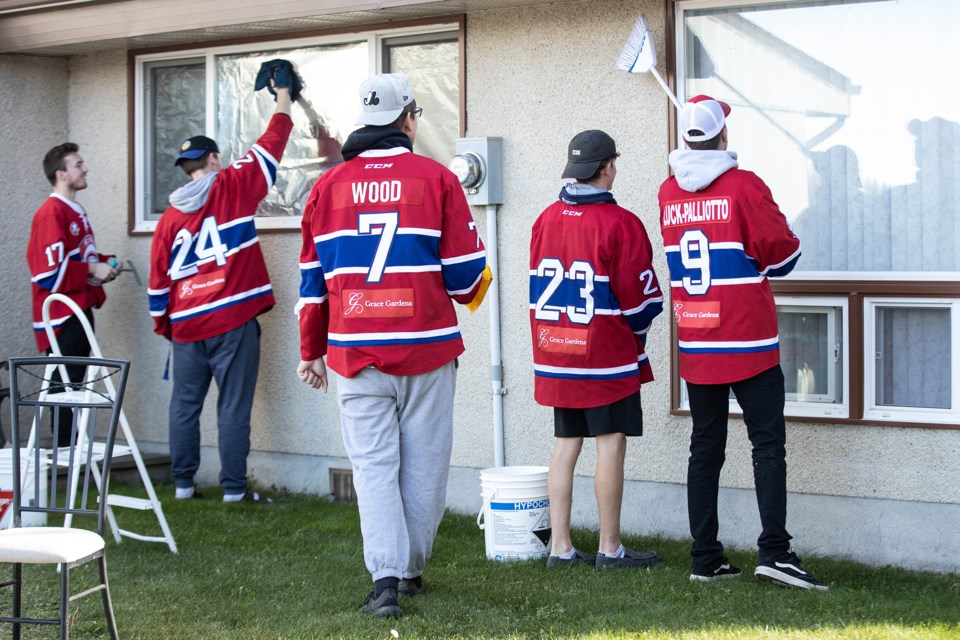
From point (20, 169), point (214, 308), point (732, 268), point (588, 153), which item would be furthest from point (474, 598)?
point (20, 169)

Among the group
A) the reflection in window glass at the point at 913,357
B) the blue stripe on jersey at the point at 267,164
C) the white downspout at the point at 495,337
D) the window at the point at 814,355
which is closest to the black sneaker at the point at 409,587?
the white downspout at the point at 495,337

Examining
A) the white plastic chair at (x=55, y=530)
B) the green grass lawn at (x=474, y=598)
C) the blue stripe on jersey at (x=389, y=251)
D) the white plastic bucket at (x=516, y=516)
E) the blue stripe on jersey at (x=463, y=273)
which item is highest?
the blue stripe on jersey at (x=389, y=251)

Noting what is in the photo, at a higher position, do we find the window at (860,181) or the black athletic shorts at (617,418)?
the window at (860,181)

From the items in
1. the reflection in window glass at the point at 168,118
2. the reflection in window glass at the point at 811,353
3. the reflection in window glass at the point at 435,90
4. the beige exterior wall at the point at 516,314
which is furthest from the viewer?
the reflection in window glass at the point at 168,118

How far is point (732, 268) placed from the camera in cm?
514

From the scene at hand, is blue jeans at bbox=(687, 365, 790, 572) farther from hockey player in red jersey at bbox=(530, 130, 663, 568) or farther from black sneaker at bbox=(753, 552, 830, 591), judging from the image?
hockey player in red jersey at bbox=(530, 130, 663, 568)

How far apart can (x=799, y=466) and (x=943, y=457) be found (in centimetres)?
67

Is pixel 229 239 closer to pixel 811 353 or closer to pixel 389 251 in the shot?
pixel 389 251

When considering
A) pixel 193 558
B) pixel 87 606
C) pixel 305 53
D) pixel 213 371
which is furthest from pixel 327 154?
pixel 87 606

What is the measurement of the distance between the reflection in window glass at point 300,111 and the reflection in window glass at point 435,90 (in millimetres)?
322

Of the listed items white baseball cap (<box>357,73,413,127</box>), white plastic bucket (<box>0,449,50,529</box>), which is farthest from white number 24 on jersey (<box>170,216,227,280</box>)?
white baseball cap (<box>357,73,413,127</box>)

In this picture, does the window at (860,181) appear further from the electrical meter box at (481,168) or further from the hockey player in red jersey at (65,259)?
the hockey player in red jersey at (65,259)

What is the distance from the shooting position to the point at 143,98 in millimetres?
8312

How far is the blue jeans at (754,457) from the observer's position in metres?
5.15
